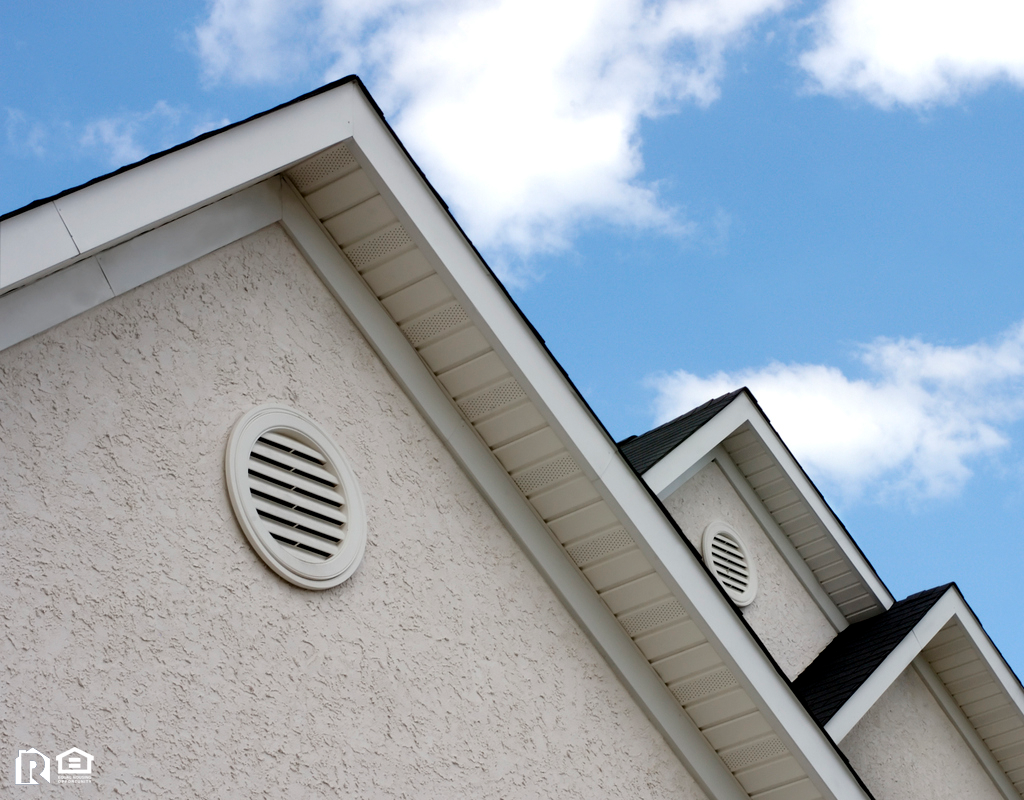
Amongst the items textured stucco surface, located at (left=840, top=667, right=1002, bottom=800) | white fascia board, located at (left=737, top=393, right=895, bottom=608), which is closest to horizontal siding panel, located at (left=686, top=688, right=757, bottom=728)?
textured stucco surface, located at (left=840, top=667, right=1002, bottom=800)

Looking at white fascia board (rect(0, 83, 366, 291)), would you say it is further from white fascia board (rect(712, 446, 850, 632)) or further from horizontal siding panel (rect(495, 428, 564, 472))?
white fascia board (rect(712, 446, 850, 632))

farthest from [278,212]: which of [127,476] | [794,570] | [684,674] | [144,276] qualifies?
[794,570]

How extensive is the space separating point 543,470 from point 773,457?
15.8 feet

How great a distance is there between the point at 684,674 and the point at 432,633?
1742 mm

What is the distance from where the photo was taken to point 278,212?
5.15m

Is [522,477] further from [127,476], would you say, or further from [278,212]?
[127,476]

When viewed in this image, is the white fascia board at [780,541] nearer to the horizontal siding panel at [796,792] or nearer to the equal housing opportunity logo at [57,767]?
the horizontal siding panel at [796,792]

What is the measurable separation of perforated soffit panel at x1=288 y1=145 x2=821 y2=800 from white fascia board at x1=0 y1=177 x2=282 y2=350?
335 millimetres

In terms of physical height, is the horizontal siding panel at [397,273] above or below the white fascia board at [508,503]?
above

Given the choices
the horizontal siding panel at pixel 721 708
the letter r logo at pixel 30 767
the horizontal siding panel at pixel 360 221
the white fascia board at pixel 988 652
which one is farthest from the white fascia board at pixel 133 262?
the white fascia board at pixel 988 652

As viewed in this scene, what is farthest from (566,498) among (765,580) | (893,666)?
(765,580)

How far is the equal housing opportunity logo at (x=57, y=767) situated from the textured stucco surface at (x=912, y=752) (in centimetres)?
638

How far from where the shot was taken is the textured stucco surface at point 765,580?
9.16 metres

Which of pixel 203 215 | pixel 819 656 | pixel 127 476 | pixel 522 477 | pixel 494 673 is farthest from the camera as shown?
pixel 819 656
